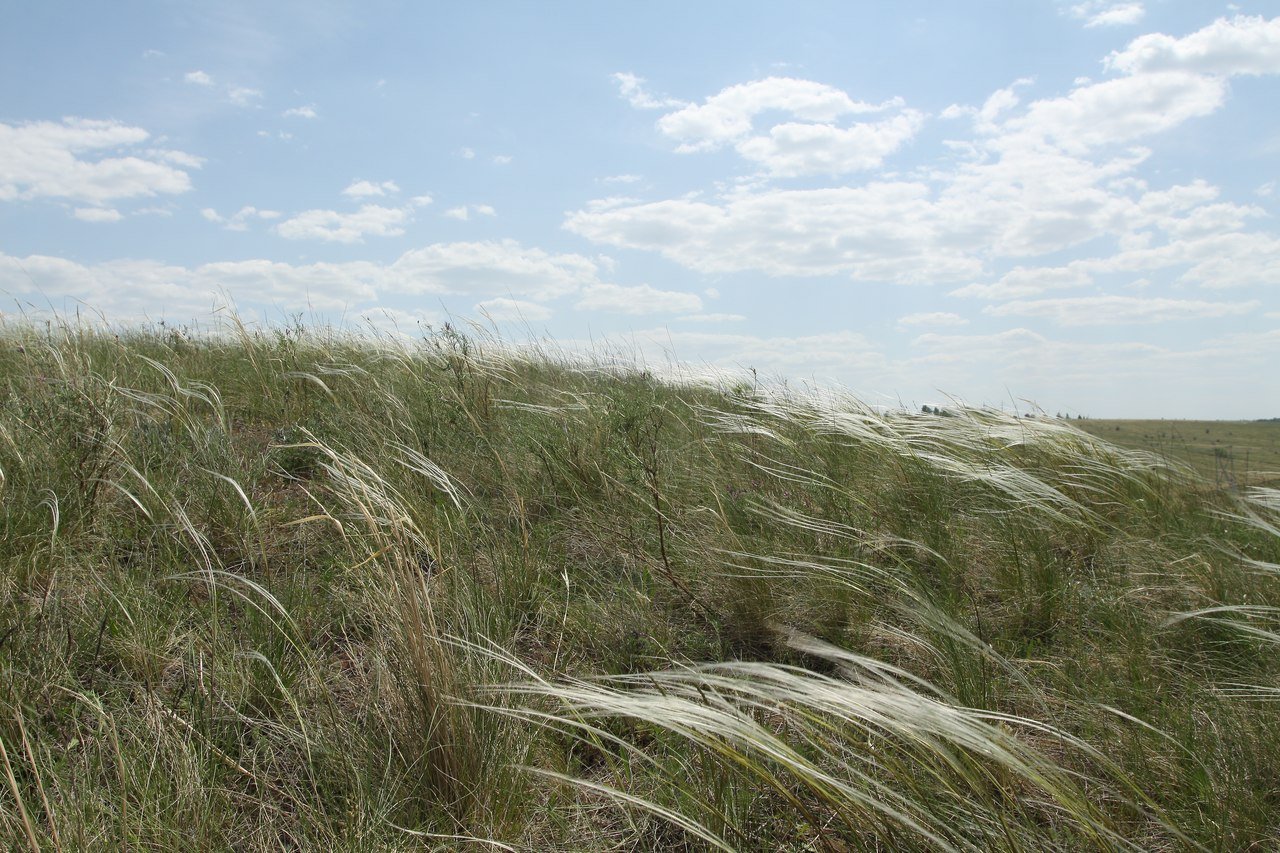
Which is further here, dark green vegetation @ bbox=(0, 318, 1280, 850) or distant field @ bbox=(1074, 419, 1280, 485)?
distant field @ bbox=(1074, 419, 1280, 485)

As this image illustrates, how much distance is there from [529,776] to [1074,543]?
98.2 inches

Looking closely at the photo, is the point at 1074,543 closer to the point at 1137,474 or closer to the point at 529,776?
the point at 1137,474

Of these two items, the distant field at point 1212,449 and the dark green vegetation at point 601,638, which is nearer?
the dark green vegetation at point 601,638

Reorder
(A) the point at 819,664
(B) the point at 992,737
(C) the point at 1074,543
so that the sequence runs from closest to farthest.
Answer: (B) the point at 992,737 → (A) the point at 819,664 → (C) the point at 1074,543

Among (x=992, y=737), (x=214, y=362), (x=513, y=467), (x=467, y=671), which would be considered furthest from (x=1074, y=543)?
(x=214, y=362)

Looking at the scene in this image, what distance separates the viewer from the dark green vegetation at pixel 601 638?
139 centimetres

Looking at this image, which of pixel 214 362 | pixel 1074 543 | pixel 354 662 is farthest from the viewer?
pixel 214 362

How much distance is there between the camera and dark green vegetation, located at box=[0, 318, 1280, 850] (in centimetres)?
139

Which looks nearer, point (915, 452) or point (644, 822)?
point (644, 822)

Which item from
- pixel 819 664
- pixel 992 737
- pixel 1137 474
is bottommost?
pixel 819 664

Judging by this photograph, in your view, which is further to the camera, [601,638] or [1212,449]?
[1212,449]

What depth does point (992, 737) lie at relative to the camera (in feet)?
4.28

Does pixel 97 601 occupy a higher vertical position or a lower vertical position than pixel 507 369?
lower

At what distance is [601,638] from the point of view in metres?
2.14
